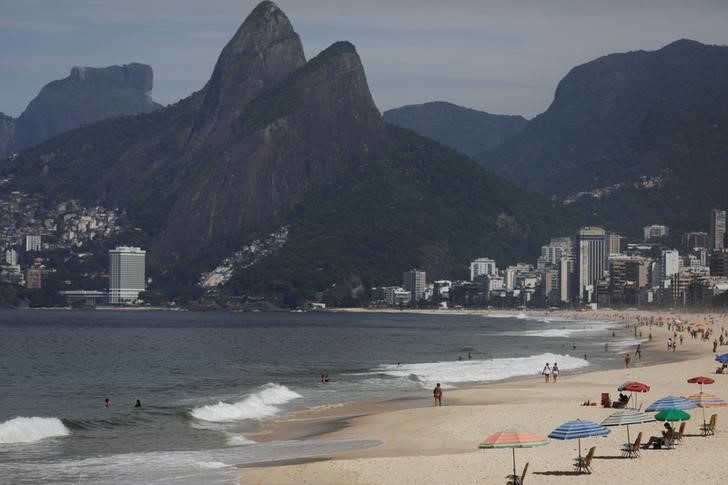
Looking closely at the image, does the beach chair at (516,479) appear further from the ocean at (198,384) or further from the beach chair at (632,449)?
the ocean at (198,384)

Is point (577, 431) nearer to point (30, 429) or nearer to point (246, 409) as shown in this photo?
point (30, 429)

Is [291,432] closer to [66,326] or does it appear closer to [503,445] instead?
[503,445]

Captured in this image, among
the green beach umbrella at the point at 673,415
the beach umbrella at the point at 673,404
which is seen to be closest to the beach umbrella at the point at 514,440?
the green beach umbrella at the point at 673,415

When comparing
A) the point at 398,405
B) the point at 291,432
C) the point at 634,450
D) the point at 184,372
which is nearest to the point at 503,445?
the point at 634,450

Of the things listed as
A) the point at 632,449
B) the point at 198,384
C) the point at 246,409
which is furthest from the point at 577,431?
the point at 198,384

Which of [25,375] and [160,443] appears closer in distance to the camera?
[160,443]

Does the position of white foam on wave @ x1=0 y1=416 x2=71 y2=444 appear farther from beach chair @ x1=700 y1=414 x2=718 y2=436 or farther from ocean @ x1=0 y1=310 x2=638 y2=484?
beach chair @ x1=700 y1=414 x2=718 y2=436

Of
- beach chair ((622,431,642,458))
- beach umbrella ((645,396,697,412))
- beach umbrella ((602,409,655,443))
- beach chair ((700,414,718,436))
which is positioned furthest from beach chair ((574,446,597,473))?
beach chair ((700,414,718,436))
